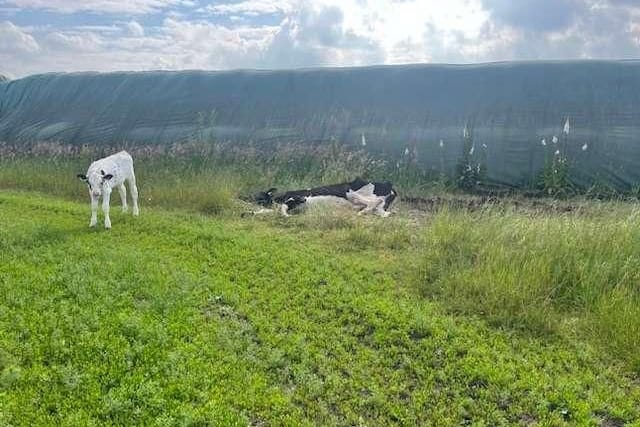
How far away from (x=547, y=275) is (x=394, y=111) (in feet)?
29.1

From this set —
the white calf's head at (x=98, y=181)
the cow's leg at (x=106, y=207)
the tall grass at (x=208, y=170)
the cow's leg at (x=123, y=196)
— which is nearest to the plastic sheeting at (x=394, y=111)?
the tall grass at (x=208, y=170)

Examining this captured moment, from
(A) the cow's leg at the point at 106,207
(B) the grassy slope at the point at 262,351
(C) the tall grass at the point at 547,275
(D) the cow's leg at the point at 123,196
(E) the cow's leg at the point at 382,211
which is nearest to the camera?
(B) the grassy slope at the point at 262,351

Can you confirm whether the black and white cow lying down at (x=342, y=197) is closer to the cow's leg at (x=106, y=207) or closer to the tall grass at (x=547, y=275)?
the cow's leg at (x=106, y=207)

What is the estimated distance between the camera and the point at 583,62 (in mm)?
12805

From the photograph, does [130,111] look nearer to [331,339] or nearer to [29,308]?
[29,308]

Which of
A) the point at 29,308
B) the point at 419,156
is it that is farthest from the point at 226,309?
the point at 419,156

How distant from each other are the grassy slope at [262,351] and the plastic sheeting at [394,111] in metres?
7.05

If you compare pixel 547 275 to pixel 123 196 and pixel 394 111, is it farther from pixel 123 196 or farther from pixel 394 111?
pixel 394 111

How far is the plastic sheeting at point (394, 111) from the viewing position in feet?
38.1

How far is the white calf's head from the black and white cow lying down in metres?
2.72

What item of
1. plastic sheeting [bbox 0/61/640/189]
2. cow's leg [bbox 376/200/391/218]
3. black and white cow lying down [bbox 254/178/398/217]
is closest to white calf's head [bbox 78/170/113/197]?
black and white cow lying down [bbox 254/178/398/217]

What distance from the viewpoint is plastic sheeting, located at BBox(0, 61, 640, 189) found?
11.6m

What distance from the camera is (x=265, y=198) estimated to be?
9547 mm

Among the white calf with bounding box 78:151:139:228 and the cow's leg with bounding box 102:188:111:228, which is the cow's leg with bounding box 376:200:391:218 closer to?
the white calf with bounding box 78:151:139:228
